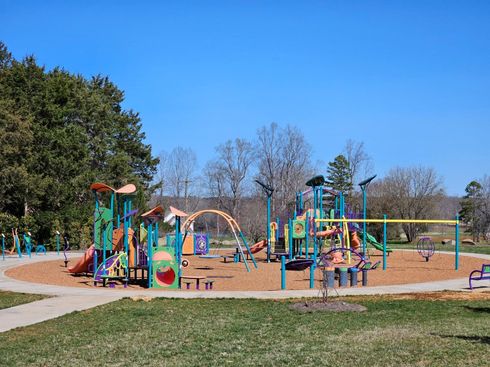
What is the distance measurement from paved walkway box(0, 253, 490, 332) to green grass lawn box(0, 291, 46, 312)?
0.36 metres

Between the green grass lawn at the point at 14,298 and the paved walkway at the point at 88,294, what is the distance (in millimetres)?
357

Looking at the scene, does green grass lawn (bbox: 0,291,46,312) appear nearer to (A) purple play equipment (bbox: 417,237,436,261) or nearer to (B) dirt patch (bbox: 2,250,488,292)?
(B) dirt patch (bbox: 2,250,488,292)

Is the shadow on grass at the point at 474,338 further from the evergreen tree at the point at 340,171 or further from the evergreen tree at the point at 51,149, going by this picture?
the evergreen tree at the point at 340,171

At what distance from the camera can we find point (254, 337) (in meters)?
9.77

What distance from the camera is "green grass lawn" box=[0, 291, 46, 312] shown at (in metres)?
13.9

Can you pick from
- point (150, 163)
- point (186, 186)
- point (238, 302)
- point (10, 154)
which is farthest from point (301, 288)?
point (186, 186)

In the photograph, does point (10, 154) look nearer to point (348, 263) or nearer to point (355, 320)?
point (348, 263)

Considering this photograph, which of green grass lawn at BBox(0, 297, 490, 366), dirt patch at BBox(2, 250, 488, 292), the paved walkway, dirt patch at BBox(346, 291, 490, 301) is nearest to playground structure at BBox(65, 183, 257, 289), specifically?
dirt patch at BBox(2, 250, 488, 292)

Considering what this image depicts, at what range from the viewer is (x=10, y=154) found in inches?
1480

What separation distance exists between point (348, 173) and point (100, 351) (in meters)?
62.2

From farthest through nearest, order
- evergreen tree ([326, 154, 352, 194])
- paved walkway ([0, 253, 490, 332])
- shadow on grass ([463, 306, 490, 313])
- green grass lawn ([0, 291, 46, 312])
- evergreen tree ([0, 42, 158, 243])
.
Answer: evergreen tree ([326, 154, 352, 194]) < evergreen tree ([0, 42, 158, 243]) < green grass lawn ([0, 291, 46, 312]) < shadow on grass ([463, 306, 490, 313]) < paved walkway ([0, 253, 490, 332])

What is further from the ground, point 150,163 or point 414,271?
point 150,163

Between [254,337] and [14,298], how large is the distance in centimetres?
777

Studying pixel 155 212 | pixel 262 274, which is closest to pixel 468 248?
pixel 262 274
